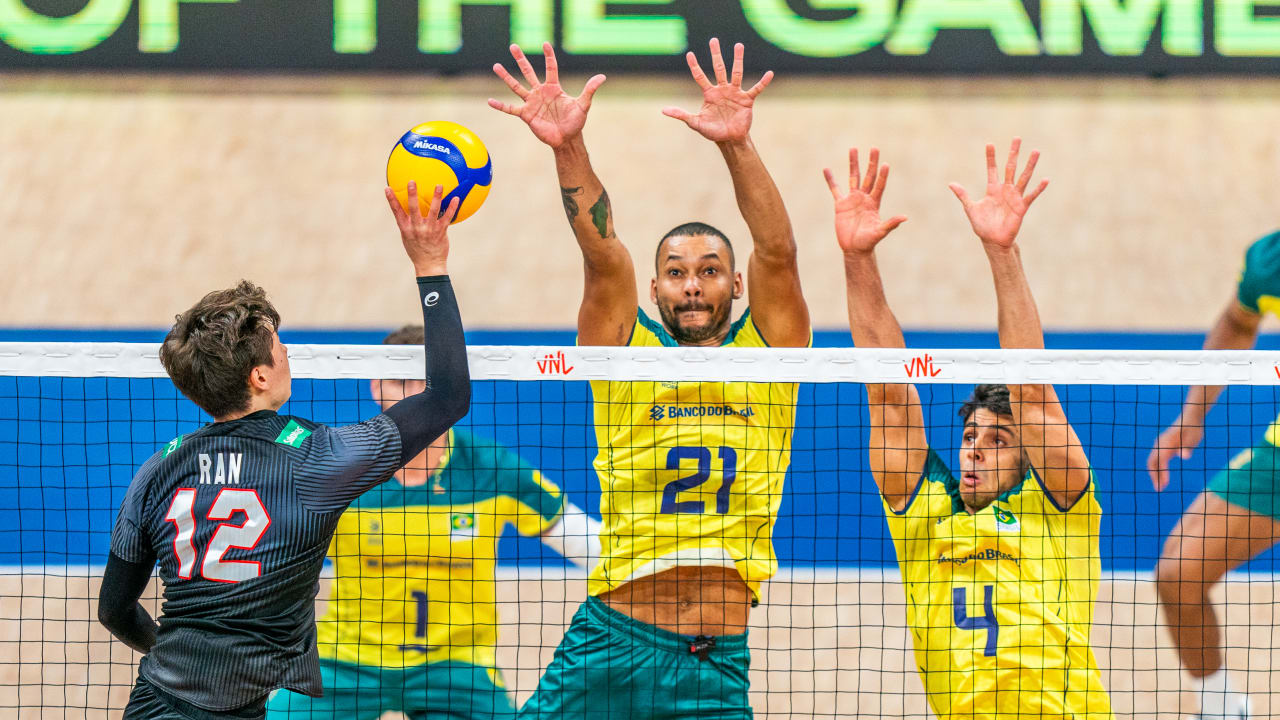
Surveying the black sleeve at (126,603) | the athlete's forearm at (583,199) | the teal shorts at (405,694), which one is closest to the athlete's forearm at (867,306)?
the athlete's forearm at (583,199)

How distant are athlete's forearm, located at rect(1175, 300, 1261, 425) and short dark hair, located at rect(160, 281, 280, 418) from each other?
12.8 feet

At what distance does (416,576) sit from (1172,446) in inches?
131

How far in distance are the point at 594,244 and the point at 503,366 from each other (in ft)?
2.07

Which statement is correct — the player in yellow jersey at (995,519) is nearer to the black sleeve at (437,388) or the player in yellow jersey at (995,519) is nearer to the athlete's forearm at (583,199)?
the athlete's forearm at (583,199)

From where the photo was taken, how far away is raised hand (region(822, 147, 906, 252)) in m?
4.12

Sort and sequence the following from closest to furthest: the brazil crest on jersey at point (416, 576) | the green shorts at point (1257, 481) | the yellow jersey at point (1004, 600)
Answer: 1. the yellow jersey at point (1004, 600)
2. the brazil crest on jersey at point (416, 576)
3. the green shorts at point (1257, 481)

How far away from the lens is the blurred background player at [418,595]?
4.79 metres

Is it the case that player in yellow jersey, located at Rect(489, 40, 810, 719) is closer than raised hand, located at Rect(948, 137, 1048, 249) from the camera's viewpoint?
No

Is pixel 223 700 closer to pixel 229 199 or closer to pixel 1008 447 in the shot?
pixel 1008 447

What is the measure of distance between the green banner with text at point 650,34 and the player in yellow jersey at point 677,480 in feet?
12.4

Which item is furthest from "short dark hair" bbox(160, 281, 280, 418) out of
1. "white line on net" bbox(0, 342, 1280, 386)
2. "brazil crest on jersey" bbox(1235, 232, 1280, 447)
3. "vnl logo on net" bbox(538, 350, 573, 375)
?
"brazil crest on jersey" bbox(1235, 232, 1280, 447)

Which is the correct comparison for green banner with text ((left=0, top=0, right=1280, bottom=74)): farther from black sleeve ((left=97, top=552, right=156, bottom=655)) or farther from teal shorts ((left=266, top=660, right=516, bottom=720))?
black sleeve ((left=97, top=552, right=156, bottom=655))

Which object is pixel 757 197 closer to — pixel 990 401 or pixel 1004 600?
pixel 990 401

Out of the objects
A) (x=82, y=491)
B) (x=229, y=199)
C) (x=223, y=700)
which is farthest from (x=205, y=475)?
(x=229, y=199)
